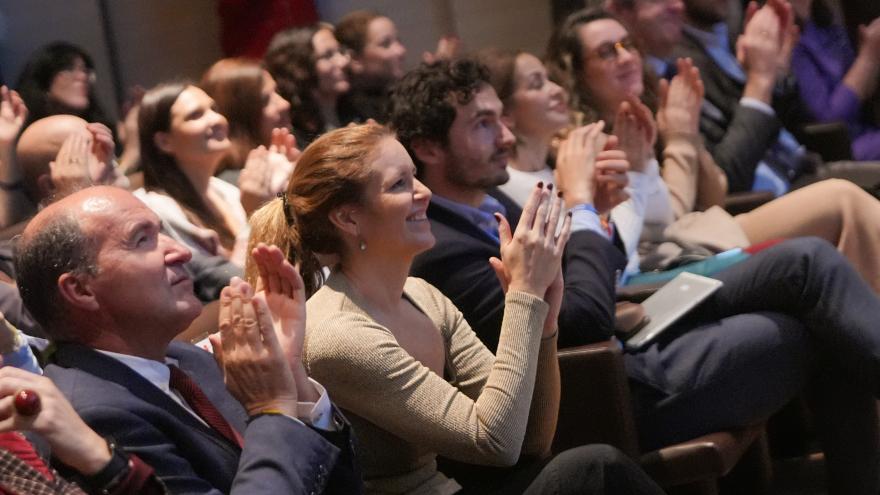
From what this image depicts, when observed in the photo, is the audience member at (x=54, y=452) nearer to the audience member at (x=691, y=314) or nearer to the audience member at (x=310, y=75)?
the audience member at (x=691, y=314)

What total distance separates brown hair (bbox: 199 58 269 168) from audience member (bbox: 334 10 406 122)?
702 millimetres

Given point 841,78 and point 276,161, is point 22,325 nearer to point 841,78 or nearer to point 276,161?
point 276,161

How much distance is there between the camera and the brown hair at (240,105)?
4156 mm

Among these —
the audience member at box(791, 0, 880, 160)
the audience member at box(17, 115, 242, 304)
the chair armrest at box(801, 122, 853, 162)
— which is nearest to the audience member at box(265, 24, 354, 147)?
the audience member at box(17, 115, 242, 304)

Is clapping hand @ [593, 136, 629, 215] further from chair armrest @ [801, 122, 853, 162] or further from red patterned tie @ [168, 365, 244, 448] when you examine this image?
chair armrest @ [801, 122, 853, 162]

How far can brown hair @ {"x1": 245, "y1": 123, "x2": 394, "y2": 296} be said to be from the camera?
8.33 ft

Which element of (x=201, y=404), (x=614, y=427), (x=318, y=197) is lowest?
(x=614, y=427)

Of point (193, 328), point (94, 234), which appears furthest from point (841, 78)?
point (94, 234)

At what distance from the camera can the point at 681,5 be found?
4.96 m

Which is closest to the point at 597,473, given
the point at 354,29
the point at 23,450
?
the point at 23,450

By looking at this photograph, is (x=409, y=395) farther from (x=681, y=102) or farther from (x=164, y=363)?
(x=681, y=102)

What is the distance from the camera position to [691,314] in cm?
321

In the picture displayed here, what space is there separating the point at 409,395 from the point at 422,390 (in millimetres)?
24

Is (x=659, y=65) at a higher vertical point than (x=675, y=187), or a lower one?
higher
